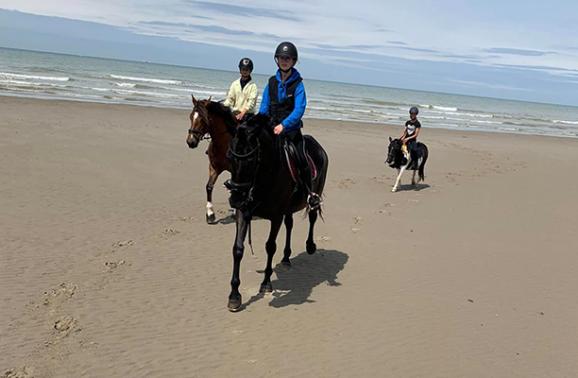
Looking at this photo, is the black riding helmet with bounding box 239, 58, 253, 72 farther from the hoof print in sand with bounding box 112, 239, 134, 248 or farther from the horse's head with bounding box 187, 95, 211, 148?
the hoof print in sand with bounding box 112, 239, 134, 248

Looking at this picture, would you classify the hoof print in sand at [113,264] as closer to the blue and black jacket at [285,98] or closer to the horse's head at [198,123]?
the horse's head at [198,123]

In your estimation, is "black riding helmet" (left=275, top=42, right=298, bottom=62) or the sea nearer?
"black riding helmet" (left=275, top=42, right=298, bottom=62)

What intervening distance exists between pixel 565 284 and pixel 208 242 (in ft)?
17.5

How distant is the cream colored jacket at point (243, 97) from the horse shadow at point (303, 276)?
2959 millimetres

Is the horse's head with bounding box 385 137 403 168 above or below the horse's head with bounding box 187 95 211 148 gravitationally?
below

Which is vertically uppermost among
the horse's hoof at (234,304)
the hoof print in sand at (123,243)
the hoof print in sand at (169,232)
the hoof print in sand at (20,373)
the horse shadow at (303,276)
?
the horse's hoof at (234,304)

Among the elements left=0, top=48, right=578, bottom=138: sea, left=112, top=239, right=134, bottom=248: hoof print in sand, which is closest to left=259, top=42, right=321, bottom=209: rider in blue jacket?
left=112, top=239, right=134, bottom=248: hoof print in sand

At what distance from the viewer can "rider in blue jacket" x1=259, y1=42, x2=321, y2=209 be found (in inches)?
239

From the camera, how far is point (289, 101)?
6336 millimetres

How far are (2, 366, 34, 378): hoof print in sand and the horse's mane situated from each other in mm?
4158

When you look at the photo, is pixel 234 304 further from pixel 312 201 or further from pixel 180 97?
pixel 180 97

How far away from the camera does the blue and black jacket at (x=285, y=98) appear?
20.4 ft

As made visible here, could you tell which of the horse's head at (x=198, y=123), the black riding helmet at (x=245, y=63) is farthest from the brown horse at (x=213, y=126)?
the black riding helmet at (x=245, y=63)

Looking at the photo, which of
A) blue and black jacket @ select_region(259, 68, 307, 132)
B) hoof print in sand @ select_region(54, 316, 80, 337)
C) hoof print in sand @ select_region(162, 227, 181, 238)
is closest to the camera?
hoof print in sand @ select_region(54, 316, 80, 337)
